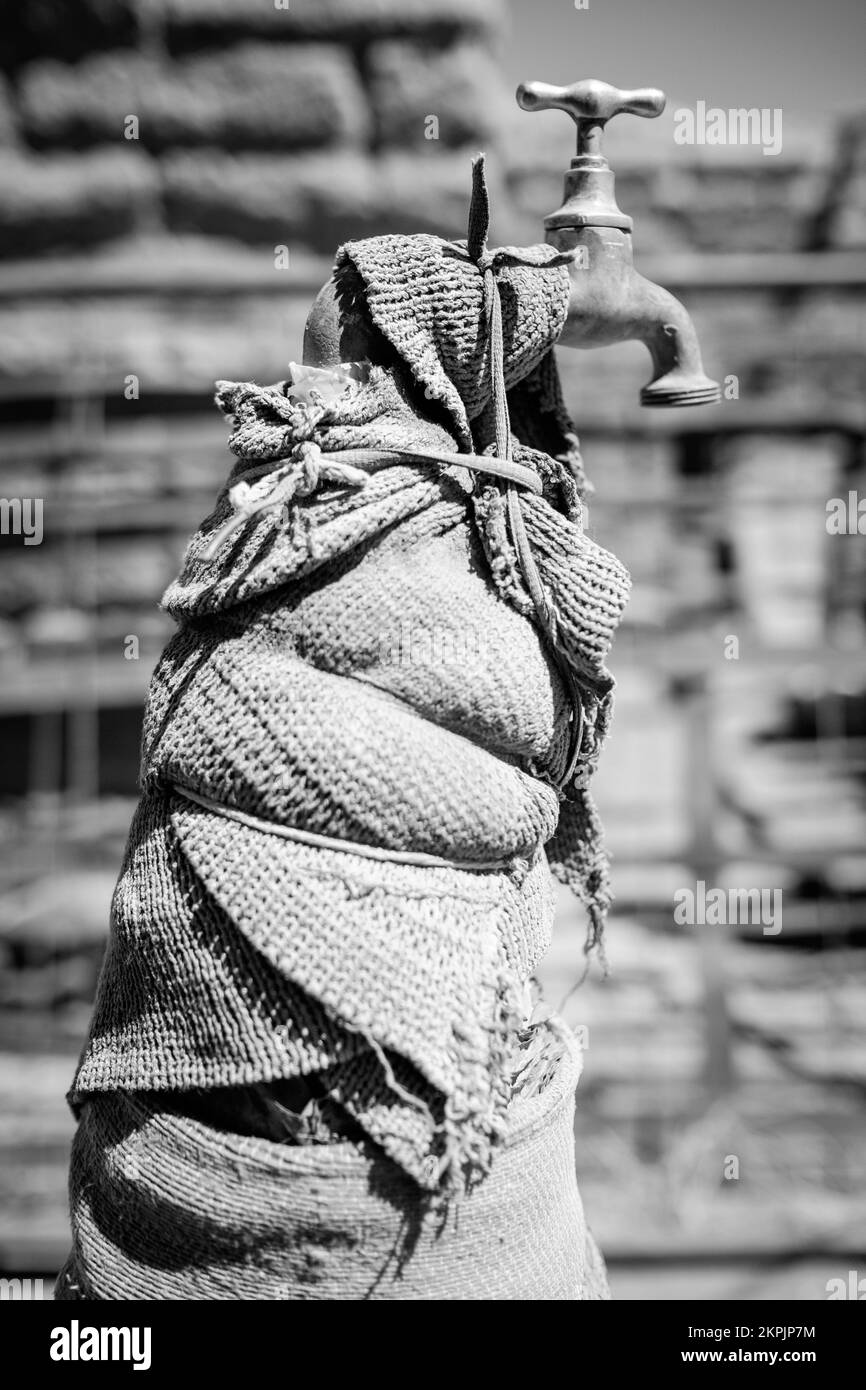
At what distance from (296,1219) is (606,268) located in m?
0.78

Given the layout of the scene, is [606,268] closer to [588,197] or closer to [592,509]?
[588,197]

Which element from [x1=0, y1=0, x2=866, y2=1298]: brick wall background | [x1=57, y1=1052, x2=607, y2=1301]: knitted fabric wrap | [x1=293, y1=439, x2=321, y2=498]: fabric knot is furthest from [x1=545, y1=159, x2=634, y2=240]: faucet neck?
[x1=0, y1=0, x2=866, y2=1298]: brick wall background

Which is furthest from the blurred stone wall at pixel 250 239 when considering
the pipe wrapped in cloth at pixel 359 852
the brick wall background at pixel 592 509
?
the pipe wrapped in cloth at pixel 359 852

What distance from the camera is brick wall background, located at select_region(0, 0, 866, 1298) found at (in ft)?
8.85

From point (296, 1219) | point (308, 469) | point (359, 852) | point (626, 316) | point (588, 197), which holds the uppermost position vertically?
point (588, 197)

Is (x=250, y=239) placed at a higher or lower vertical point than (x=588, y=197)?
higher

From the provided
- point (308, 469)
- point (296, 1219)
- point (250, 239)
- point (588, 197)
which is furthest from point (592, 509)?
point (296, 1219)

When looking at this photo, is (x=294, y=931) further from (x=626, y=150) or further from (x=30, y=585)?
(x=626, y=150)

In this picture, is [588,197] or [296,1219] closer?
[296,1219]

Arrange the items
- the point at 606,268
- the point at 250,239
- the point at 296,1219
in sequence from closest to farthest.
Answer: the point at 296,1219 < the point at 606,268 < the point at 250,239

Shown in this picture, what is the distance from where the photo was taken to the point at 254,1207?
98cm

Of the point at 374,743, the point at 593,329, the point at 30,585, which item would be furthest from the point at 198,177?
the point at 374,743

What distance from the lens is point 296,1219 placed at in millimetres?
975

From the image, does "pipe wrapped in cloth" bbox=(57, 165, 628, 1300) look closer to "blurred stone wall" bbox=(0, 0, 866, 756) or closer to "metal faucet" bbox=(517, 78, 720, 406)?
"metal faucet" bbox=(517, 78, 720, 406)
